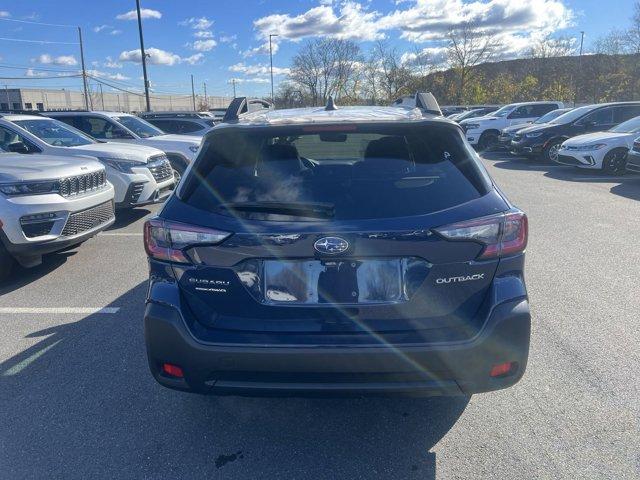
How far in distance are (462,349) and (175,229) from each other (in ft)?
4.78

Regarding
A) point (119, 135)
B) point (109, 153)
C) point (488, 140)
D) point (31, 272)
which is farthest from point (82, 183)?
point (488, 140)

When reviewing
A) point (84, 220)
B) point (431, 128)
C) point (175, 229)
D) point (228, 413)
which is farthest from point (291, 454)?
point (84, 220)

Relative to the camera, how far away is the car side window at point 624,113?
51.4 feet

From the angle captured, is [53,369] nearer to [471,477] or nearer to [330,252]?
[330,252]

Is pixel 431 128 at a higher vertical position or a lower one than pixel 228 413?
higher

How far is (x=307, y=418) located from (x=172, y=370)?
3.10ft

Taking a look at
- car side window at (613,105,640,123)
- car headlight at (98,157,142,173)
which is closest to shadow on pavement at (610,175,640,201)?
car side window at (613,105,640,123)

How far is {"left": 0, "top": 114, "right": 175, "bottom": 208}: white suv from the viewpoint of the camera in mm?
7781

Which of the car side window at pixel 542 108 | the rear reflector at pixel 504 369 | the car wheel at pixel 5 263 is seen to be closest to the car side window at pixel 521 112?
the car side window at pixel 542 108

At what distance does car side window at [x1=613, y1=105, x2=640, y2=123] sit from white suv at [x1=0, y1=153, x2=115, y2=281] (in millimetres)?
15320

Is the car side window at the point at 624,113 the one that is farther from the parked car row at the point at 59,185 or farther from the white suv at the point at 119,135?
the parked car row at the point at 59,185

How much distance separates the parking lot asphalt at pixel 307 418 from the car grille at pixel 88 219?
1285 mm

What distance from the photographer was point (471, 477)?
2564 mm

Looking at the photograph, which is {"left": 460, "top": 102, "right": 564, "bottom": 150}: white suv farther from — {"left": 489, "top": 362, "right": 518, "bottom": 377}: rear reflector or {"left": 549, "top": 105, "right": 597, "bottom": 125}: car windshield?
{"left": 489, "top": 362, "right": 518, "bottom": 377}: rear reflector
